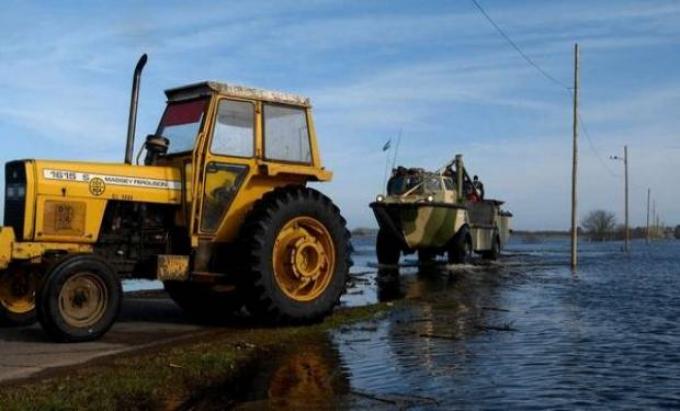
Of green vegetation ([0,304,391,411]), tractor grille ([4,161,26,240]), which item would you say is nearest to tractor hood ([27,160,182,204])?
tractor grille ([4,161,26,240])

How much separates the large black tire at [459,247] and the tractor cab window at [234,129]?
1513 cm

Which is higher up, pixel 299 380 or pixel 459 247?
pixel 459 247

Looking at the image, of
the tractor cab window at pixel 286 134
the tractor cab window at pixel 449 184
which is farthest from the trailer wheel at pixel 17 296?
the tractor cab window at pixel 449 184

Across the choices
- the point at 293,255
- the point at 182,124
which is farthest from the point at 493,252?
the point at 182,124

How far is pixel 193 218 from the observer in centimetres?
910

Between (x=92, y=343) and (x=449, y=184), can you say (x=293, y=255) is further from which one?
(x=449, y=184)

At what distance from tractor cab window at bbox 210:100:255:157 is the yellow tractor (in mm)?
13

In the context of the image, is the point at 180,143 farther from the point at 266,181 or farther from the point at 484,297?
the point at 484,297

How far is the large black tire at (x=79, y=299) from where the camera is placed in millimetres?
7660

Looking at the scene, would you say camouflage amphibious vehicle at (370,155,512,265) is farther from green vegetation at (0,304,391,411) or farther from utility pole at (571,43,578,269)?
green vegetation at (0,304,391,411)

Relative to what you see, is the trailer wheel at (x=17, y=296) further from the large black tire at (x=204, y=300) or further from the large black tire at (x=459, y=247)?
the large black tire at (x=459, y=247)

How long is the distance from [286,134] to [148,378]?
4400mm

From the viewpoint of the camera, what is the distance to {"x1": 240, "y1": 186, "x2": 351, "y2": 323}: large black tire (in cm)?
895

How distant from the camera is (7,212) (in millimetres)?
8453
